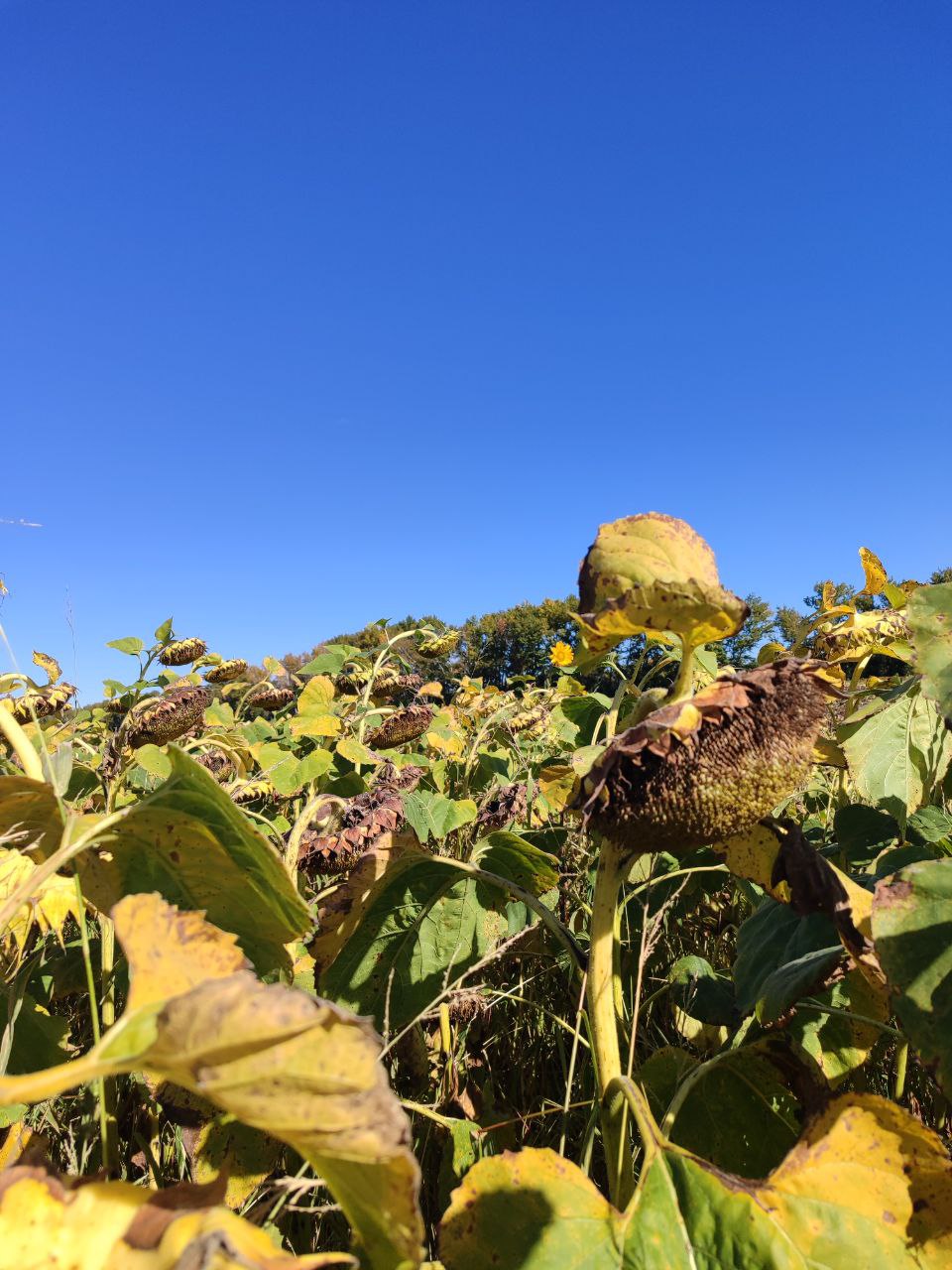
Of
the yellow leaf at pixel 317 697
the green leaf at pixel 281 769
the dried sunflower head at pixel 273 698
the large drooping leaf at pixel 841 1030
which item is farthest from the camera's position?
the dried sunflower head at pixel 273 698

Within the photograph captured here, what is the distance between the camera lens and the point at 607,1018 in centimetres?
111

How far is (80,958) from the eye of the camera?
1908mm

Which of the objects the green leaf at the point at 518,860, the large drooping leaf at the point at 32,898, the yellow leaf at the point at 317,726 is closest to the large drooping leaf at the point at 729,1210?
the green leaf at the point at 518,860

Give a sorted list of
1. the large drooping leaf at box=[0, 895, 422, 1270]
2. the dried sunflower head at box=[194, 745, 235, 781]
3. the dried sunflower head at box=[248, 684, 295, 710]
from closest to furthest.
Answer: the large drooping leaf at box=[0, 895, 422, 1270] < the dried sunflower head at box=[194, 745, 235, 781] < the dried sunflower head at box=[248, 684, 295, 710]

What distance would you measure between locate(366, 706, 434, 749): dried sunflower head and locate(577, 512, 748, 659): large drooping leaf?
3017 mm

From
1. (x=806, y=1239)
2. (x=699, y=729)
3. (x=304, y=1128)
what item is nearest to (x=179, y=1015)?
(x=304, y=1128)

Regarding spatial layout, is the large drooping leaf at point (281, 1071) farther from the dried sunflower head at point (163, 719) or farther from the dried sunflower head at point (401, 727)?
the dried sunflower head at point (401, 727)

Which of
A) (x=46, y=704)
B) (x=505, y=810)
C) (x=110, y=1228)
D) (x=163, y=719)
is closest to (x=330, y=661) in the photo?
(x=163, y=719)

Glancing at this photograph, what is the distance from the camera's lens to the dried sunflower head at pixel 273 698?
5605mm

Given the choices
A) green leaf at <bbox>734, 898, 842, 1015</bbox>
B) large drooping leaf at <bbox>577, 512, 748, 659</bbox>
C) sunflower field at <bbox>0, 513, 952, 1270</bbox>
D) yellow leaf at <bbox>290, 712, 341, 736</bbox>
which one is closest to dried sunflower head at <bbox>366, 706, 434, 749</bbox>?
yellow leaf at <bbox>290, 712, 341, 736</bbox>

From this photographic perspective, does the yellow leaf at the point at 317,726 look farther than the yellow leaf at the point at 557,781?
Yes

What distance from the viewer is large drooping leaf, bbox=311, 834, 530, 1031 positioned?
59.0 inches

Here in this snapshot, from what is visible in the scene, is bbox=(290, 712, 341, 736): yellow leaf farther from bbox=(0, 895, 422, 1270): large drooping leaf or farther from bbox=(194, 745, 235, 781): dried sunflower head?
bbox=(0, 895, 422, 1270): large drooping leaf

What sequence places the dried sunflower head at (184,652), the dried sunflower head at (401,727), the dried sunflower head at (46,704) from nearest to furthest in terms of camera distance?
the dried sunflower head at (46,704)
the dried sunflower head at (401,727)
the dried sunflower head at (184,652)
